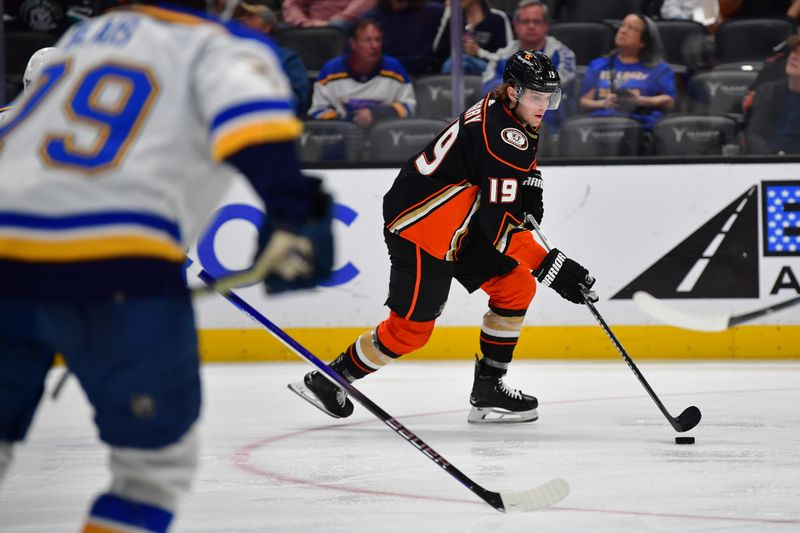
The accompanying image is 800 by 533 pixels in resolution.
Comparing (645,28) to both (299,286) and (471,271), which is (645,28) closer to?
(471,271)

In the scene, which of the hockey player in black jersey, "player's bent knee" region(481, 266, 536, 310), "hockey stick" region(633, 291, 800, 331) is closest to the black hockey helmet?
the hockey player in black jersey

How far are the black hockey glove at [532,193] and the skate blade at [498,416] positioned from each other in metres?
0.67

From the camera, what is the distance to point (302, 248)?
5.12 ft

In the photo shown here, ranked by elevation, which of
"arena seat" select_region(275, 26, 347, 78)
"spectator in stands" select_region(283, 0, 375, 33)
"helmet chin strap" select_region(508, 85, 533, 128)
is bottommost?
"arena seat" select_region(275, 26, 347, 78)

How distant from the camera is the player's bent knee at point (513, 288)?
13.7ft

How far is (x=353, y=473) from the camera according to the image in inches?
131

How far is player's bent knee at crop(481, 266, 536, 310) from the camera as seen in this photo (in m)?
4.18

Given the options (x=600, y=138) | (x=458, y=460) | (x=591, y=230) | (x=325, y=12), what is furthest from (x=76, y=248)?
(x=325, y=12)

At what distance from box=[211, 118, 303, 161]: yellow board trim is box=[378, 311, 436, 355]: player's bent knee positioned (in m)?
2.52

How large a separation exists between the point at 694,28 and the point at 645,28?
1.36ft

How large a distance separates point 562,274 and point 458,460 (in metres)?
0.72

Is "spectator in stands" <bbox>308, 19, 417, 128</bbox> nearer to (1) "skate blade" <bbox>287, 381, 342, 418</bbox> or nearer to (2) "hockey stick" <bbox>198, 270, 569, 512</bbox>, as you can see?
(1) "skate blade" <bbox>287, 381, 342, 418</bbox>

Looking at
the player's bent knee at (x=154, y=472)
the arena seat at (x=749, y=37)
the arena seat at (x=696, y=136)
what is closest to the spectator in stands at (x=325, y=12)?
the arena seat at (x=696, y=136)

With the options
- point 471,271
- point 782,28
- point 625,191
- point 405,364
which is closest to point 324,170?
point 405,364
